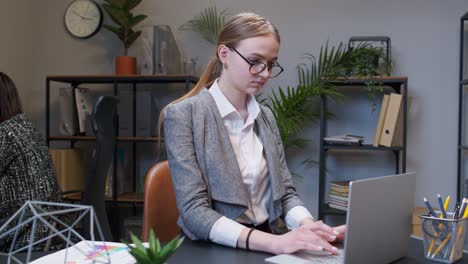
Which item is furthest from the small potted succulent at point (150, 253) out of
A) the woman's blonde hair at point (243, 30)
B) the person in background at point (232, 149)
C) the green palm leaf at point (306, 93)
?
the green palm leaf at point (306, 93)

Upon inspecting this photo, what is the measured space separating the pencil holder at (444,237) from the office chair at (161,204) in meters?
0.70

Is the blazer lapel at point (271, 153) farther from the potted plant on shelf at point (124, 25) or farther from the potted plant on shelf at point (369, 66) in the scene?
the potted plant on shelf at point (124, 25)

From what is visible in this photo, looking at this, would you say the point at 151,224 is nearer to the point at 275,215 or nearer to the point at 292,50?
the point at 275,215

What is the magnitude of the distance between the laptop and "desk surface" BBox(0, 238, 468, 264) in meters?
0.05

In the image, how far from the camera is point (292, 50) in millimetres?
3348

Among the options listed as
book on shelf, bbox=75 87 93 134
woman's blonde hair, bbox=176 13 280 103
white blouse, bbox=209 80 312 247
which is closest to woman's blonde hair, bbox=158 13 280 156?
woman's blonde hair, bbox=176 13 280 103

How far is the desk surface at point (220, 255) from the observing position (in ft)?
3.02

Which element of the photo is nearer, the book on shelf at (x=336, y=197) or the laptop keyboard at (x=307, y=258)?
the laptop keyboard at (x=307, y=258)

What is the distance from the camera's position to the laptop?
2.62 feet

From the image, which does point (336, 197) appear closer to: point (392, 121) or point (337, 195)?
point (337, 195)

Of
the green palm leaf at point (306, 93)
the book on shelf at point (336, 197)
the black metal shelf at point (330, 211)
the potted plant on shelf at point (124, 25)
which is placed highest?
the potted plant on shelf at point (124, 25)

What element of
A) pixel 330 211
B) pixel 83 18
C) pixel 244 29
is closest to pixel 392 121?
pixel 330 211

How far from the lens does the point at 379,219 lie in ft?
2.82

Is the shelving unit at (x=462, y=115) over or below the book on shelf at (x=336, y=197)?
over
